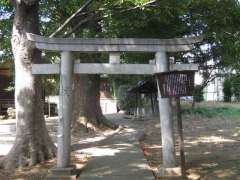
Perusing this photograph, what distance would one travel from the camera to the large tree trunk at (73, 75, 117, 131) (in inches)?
792

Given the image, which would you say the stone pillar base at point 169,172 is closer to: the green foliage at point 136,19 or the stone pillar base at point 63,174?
the stone pillar base at point 63,174

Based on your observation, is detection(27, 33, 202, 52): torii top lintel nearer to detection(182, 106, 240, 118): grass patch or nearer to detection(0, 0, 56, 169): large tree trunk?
detection(0, 0, 56, 169): large tree trunk

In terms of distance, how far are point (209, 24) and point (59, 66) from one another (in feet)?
34.4

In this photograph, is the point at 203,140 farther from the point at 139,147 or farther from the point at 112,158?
the point at 112,158

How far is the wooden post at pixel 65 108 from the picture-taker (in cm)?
1000

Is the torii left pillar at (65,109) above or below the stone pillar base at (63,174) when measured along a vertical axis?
above

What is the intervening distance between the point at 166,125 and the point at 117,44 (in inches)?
81.6

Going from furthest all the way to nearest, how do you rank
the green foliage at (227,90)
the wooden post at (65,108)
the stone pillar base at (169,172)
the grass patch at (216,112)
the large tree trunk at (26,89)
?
the green foliage at (227,90)
the grass patch at (216,112)
the large tree trunk at (26,89)
the wooden post at (65,108)
the stone pillar base at (169,172)

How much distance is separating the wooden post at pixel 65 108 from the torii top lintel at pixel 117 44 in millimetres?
280

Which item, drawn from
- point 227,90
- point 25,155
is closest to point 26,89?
point 25,155

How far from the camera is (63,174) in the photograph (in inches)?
382

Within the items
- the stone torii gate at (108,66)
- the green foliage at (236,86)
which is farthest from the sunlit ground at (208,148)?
the green foliage at (236,86)

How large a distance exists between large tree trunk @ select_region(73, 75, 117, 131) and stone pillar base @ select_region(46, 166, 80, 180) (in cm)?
1003

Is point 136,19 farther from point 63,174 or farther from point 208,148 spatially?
point 63,174
